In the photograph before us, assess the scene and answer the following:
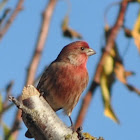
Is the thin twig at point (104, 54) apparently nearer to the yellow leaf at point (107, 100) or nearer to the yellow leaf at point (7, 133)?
the yellow leaf at point (107, 100)

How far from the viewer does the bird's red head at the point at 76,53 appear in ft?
30.6

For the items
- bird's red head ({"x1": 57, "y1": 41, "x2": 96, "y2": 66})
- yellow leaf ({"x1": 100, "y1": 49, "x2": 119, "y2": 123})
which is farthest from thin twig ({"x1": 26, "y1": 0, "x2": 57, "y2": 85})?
yellow leaf ({"x1": 100, "y1": 49, "x2": 119, "y2": 123})

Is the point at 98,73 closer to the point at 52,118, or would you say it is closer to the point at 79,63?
the point at 79,63

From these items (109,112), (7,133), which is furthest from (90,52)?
(7,133)

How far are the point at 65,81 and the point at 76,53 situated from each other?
0.82 meters

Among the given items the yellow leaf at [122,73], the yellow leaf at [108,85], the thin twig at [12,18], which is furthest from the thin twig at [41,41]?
the yellow leaf at [122,73]

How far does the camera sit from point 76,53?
31.1ft

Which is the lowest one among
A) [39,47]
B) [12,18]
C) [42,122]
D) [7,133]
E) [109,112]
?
[109,112]

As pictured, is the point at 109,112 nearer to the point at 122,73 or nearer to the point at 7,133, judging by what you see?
the point at 122,73

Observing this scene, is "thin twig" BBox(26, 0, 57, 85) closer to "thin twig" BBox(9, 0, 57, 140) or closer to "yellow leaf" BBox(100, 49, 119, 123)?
"thin twig" BBox(9, 0, 57, 140)

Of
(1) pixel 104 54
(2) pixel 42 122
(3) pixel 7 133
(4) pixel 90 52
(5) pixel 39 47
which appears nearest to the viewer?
(2) pixel 42 122

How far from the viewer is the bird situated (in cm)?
875

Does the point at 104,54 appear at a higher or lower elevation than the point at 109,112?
higher

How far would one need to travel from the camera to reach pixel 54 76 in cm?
880
